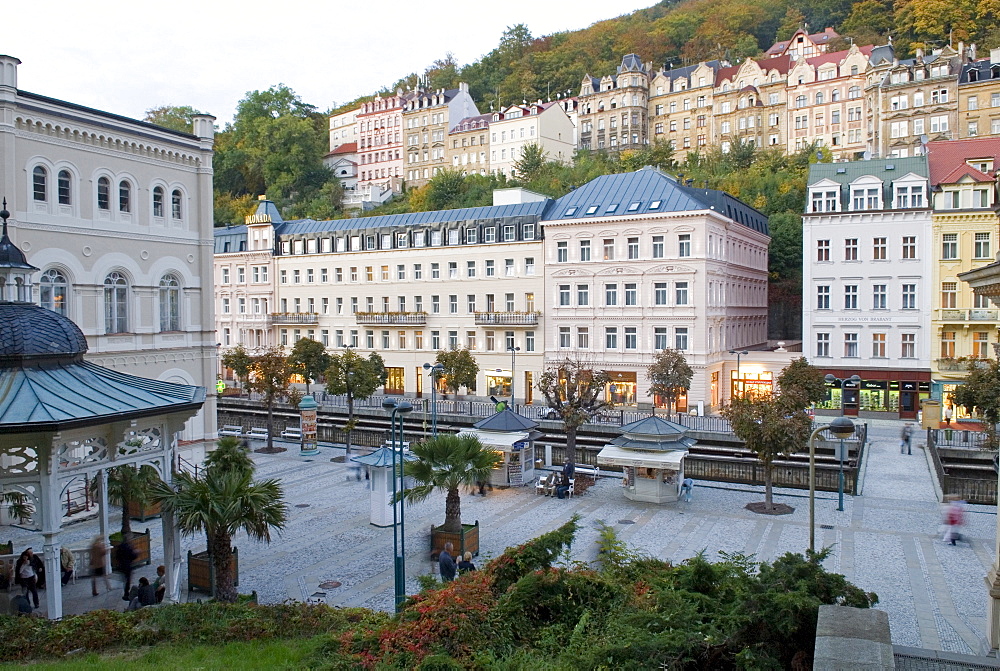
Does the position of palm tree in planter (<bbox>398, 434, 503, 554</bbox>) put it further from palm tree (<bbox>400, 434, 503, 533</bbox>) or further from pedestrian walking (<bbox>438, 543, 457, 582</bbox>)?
pedestrian walking (<bbox>438, 543, 457, 582</bbox>)

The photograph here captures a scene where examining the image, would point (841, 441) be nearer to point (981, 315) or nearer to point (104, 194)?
point (981, 315)

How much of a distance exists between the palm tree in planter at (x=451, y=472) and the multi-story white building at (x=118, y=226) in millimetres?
13202

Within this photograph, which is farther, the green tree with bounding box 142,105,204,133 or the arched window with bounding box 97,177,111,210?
the green tree with bounding box 142,105,204,133

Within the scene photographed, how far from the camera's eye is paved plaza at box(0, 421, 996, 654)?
1720 centimetres

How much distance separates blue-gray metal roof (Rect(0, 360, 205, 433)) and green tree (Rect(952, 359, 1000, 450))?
1197 inches

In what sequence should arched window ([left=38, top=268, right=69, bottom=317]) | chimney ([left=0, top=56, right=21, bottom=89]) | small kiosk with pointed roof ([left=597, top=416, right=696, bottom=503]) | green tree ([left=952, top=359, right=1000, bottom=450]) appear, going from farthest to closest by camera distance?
green tree ([left=952, top=359, right=1000, bottom=450]), small kiosk with pointed roof ([left=597, top=416, right=696, bottom=503]), arched window ([left=38, top=268, right=69, bottom=317]), chimney ([left=0, top=56, right=21, bottom=89])

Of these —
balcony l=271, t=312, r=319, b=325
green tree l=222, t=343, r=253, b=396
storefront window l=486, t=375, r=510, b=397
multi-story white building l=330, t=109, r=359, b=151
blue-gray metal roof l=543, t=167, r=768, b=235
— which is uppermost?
multi-story white building l=330, t=109, r=359, b=151

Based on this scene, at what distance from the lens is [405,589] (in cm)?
1783

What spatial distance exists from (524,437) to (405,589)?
12094 millimetres

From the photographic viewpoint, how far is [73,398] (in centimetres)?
1467

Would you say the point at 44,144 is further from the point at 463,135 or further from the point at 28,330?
the point at 463,135

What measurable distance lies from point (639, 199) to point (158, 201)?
91.8 ft

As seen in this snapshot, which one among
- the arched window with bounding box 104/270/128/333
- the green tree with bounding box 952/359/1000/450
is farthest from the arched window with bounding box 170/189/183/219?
the green tree with bounding box 952/359/1000/450

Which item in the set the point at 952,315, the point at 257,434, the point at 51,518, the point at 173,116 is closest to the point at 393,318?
the point at 257,434
